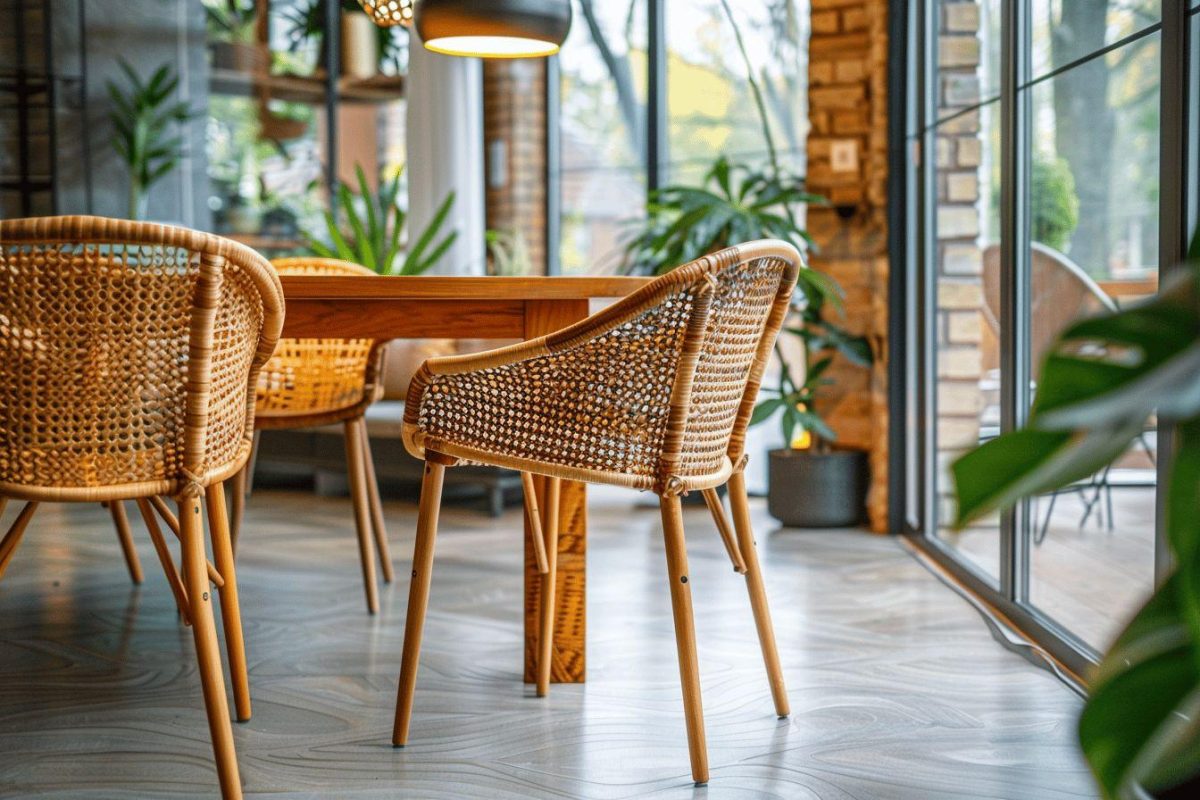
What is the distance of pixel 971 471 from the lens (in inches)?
30.3

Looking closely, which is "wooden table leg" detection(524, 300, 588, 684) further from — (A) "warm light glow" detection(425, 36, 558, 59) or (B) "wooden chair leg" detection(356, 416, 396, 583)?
(A) "warm light glow" detection(425, 36, 558, 59)

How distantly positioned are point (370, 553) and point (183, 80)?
4741mm

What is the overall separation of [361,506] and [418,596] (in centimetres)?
99

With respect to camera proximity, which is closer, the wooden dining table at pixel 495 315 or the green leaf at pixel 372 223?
the wooden dining table at pixel 495 315

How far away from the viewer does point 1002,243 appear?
2.94 m

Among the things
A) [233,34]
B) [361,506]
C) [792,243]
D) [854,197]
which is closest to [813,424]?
[792,243]

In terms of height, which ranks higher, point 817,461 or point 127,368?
point 127,368

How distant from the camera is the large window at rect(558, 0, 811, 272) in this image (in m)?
5.16

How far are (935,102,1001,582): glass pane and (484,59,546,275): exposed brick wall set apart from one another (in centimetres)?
291

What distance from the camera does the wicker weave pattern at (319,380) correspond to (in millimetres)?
2924

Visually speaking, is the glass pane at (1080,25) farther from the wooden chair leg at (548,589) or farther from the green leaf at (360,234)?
the green leaf at (360,234)

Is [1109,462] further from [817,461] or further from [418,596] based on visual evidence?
[817,461]

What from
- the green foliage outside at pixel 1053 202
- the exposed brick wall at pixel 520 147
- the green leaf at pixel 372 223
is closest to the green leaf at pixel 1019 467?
the green foliage outside at pixel 1053 202

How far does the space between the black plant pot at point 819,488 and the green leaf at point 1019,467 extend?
332 centimetres
